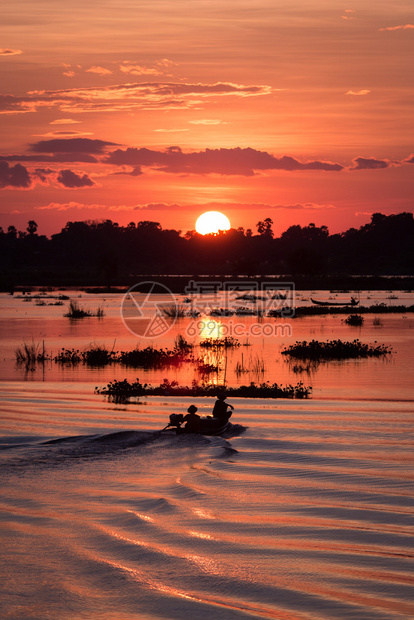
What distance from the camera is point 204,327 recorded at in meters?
58.1

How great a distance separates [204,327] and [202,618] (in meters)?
48.5

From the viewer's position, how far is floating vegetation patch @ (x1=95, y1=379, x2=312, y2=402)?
28.5 meters

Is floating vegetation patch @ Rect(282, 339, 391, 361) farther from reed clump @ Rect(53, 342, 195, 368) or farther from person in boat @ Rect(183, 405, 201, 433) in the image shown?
person in boat @ Rect(183, 405, 201, 433)

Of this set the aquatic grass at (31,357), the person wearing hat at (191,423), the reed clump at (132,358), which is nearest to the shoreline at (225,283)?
the aquatic grass at (31,357)

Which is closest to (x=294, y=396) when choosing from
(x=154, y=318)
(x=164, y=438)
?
(x=164, y=438)

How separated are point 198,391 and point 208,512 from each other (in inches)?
594

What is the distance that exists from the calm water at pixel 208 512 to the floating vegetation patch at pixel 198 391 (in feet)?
3.68

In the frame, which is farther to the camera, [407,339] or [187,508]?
[407,339]

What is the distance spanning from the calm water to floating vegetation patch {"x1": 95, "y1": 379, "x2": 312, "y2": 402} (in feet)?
3.68

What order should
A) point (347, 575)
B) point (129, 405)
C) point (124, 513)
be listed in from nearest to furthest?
point (347, 575), point (124, 513), point (129, 405)

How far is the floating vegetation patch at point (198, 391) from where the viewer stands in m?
28.5

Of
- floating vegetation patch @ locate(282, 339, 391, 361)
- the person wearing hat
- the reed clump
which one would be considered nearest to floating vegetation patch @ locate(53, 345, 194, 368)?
the reed clump

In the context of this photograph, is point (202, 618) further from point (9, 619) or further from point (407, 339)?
point (407, 339)

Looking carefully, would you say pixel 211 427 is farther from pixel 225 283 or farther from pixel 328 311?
pixel 225 283
